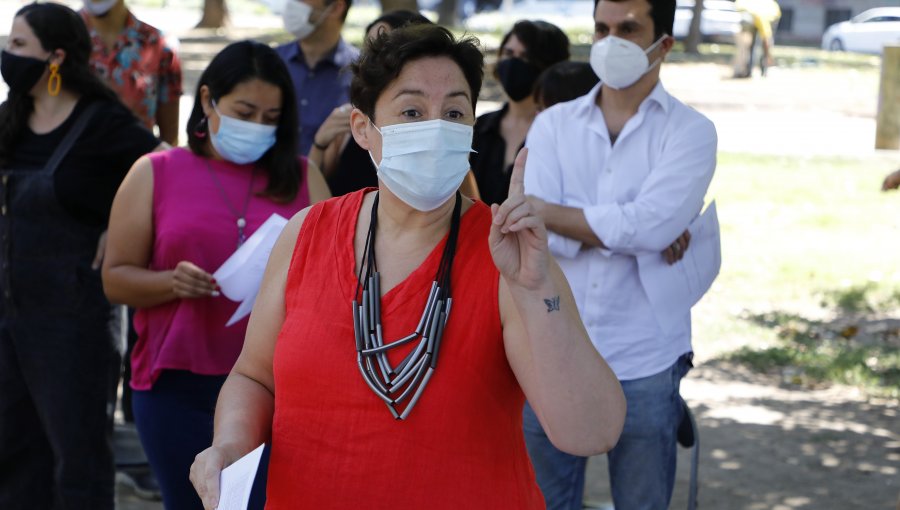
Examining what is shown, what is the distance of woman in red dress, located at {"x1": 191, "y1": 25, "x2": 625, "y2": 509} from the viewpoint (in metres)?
2.46

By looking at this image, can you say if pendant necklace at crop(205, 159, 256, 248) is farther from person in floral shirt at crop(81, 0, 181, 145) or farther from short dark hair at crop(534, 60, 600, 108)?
person in floral shirt at crop(81, 0, 181, 145)

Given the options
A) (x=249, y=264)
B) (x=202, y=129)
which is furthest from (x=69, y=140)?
(x=249, y=264)

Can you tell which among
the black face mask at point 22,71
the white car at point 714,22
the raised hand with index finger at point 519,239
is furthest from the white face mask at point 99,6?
the white car at point 714,22

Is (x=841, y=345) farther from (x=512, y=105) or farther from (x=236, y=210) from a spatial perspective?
(x=236, y=210)

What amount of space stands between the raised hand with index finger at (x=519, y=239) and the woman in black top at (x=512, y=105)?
8.24ft

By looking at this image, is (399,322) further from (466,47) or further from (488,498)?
(466,47)

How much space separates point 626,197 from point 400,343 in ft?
5.45

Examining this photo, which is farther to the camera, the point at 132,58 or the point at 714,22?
the point at 714,22

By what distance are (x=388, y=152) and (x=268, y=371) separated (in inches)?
22.6

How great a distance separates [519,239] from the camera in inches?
95.4

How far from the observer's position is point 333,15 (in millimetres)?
6254

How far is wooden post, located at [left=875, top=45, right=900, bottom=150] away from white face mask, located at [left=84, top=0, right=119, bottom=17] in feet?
13.5

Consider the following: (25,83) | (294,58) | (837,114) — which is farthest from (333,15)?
(837,114)

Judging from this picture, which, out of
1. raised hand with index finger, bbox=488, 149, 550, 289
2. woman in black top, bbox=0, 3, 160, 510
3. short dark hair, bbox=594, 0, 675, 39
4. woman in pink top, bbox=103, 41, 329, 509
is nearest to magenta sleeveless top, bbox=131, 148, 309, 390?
woman in pink top, bbox=103, 41, 329, 509
